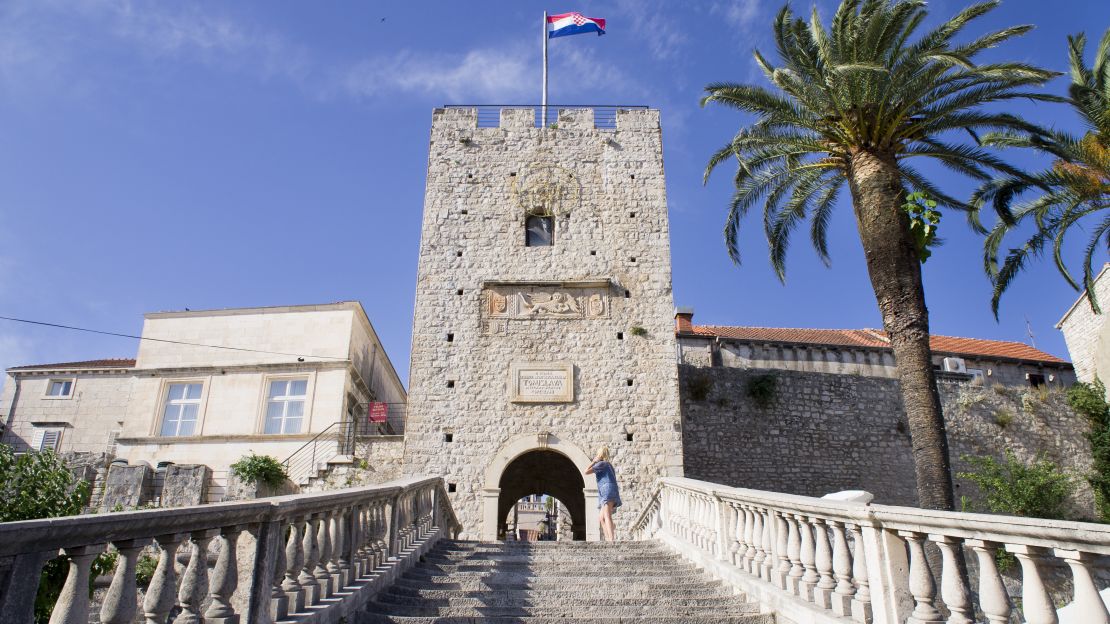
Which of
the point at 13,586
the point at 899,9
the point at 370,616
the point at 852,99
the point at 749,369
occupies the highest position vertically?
the point at 899,9

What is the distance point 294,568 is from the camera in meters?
4.35

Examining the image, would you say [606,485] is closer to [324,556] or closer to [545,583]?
[545,583]

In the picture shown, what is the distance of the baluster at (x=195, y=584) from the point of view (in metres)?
3.28

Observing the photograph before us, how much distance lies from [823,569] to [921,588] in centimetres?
105

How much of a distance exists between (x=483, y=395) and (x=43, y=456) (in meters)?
7.59

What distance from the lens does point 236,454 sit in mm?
15812

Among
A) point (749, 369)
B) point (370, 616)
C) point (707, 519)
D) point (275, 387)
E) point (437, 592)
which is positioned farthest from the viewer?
point (749, 369)

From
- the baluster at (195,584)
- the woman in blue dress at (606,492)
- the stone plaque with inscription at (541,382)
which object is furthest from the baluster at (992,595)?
the stone plaque with inscription at (541,382)

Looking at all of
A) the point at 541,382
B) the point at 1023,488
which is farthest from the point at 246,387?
the point at 1023,488

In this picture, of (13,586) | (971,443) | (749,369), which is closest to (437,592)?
(13,586)

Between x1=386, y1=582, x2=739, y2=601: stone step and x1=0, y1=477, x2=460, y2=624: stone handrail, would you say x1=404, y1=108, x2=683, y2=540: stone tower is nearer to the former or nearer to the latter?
x1=0, y1=477, x2=460, y2=624: stone handrail

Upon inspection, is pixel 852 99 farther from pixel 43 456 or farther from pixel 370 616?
pixel 43 456

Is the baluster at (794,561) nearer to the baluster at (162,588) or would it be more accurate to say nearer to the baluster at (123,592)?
the baluster at (162,588)

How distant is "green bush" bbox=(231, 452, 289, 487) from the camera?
1349 cm
